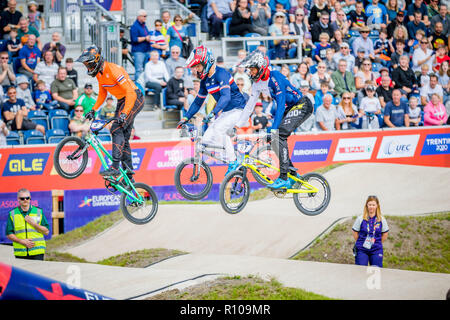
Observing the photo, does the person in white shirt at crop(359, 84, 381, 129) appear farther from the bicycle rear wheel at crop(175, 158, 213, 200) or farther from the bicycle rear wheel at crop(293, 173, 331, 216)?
the bicycle rear wheel at crop(175, 158, 213, 200)

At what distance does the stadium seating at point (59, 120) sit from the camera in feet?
66.3

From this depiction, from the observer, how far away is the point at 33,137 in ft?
66.0

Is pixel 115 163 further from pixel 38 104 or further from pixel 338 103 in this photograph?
pixel 338 103

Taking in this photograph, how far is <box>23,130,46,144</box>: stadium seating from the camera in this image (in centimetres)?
2008

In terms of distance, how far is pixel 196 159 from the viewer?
1331cm

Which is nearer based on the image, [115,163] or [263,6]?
[115,163]

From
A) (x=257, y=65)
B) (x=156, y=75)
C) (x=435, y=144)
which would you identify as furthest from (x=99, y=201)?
(x=435, y=144)

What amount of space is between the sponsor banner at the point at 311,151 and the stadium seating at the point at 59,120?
23.0 ft

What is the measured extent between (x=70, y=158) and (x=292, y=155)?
10.1m

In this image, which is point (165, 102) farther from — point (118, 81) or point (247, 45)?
point (118, 81)

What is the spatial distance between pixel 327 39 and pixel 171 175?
8037 millimetres

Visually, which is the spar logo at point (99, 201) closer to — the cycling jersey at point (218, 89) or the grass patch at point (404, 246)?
the grass patch at point (404, 246)
